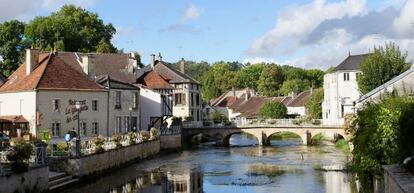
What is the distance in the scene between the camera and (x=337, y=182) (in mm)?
32188

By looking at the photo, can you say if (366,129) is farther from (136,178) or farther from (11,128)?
(11,128)

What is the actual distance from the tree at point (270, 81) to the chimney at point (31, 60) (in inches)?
3389

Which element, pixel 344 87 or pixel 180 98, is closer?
pixel 344 87

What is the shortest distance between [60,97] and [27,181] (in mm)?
19994

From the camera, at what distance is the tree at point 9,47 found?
2704 inches

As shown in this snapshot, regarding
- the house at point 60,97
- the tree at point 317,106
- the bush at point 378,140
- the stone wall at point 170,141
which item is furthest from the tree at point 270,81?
the bush at point 378,140

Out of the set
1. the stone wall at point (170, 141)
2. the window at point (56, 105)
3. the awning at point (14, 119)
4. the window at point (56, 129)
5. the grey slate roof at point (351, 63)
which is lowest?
the stone wall at point (170, 141)

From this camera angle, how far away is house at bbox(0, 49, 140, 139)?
43031 millimetres

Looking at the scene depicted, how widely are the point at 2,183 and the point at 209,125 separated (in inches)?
2071

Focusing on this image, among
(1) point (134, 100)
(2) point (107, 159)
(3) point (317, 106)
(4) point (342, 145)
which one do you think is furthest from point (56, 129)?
(3) point (317, 106)

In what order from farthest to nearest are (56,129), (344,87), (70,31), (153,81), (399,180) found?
(70,31)
(153,81)
(344,87)
(56,129)
(399,180)

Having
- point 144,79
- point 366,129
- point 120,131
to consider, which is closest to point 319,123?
point 144,79

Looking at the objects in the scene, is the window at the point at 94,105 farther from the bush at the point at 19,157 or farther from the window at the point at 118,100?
the bush at the point at 19,157

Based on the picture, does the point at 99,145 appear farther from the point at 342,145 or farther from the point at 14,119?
the point at 342,145
